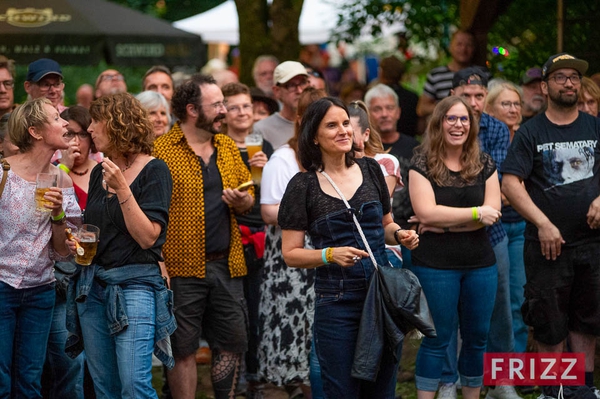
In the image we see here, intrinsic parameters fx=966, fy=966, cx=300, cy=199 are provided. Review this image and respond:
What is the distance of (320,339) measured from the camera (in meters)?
5.05

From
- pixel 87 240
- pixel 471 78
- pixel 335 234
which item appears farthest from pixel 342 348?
pixel 471 78

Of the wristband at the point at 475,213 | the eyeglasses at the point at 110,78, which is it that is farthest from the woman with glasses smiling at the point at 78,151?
the wristband at the point at 475,213

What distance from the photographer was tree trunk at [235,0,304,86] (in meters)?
11.3

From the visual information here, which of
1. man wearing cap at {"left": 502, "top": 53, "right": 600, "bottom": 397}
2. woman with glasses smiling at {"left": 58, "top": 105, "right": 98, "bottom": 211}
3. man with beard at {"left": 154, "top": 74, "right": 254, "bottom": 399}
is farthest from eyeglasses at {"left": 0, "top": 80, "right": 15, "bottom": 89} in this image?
man wearing cap at {"left": 502, "top": 53, "right": 600, "bottom": 397}

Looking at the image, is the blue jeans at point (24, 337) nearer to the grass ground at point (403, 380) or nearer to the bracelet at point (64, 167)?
the bracelet at point (64, 167)

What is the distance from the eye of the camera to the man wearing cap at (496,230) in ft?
22.9

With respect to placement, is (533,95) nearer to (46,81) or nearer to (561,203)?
(561,203)

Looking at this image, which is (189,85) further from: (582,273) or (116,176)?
(582,273)

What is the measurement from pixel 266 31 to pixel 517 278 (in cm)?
519

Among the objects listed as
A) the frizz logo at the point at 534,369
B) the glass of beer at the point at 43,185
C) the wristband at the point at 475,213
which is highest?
the glass of beer at the point at 43,185

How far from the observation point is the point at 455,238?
6.34 metres

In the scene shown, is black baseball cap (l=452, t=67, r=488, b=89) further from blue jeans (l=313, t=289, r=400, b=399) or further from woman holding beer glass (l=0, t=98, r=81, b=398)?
woman holding beer glass (l=0, t=98, r=81, b=398)

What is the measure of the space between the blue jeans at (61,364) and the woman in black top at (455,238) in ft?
7.28

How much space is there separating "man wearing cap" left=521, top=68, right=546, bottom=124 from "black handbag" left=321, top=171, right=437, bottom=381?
4869 millimetres
